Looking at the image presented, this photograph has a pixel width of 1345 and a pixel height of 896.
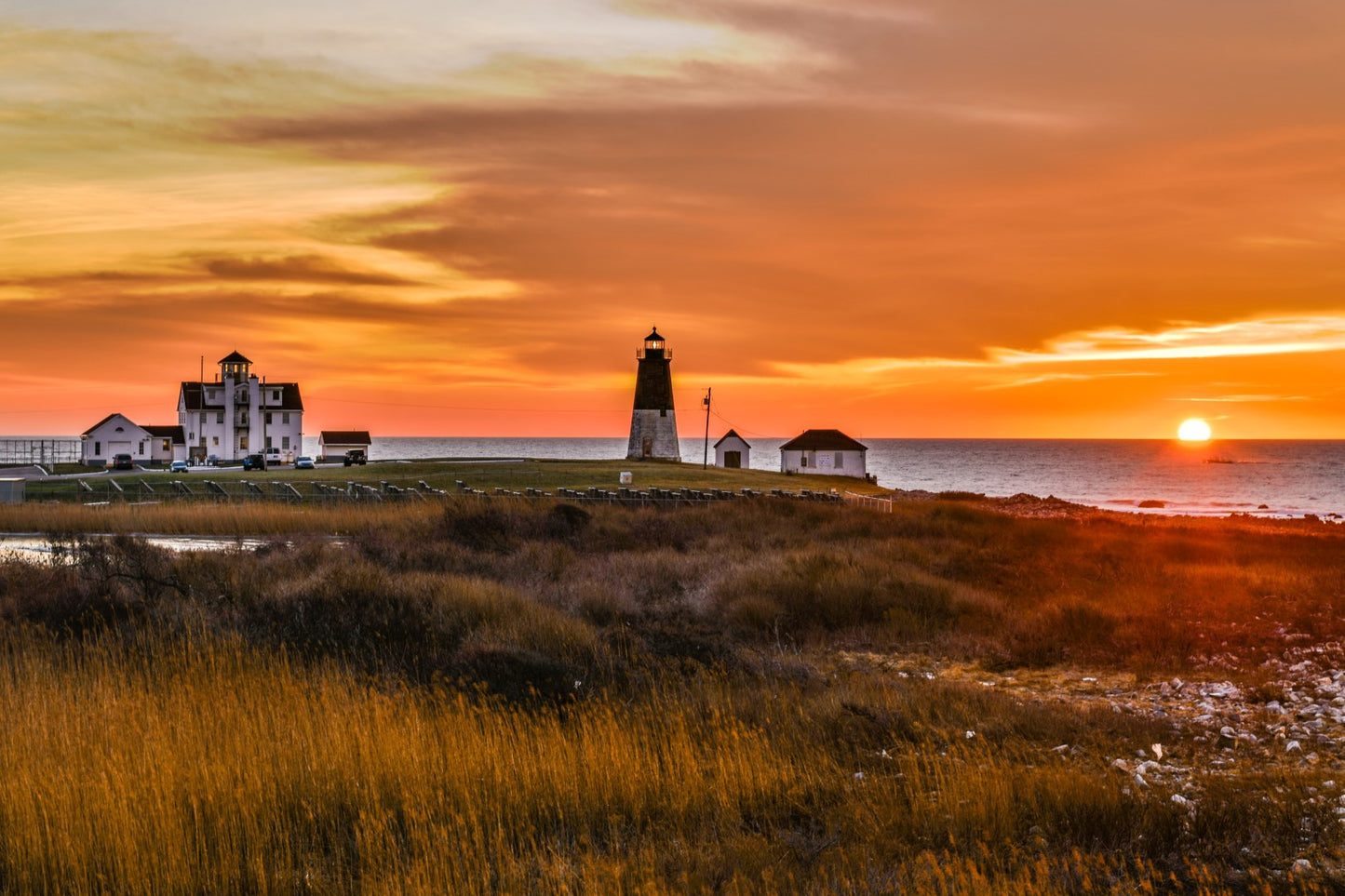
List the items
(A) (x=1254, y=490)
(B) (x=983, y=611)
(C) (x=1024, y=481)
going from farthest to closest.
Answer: (C) (x=1024, y=481) → (A) (x=1254, y=490) → (B) (x=983, y=611)

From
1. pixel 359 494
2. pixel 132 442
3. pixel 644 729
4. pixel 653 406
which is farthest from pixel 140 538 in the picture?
pixel 132 442

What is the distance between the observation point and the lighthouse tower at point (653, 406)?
77.1m

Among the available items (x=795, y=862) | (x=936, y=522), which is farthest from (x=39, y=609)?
(x=936, y=522)

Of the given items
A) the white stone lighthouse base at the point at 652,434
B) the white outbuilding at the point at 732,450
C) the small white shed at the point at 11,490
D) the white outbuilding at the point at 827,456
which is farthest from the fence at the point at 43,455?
the white outbuilding at the point at 827,456

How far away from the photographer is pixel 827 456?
283ft

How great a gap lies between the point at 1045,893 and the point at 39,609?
567 inches

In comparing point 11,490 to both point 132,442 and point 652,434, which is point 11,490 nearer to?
point 652,434

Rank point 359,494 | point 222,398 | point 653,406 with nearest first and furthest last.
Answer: point 359,494
point 653,406
point 222,398

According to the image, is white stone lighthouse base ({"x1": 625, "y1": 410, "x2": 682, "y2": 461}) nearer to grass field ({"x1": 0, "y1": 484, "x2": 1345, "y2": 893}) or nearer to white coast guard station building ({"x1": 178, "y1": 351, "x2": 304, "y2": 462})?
white coast guard station building ({"x1": 178, "y1": 351, "x2": 304, "y2": 462})

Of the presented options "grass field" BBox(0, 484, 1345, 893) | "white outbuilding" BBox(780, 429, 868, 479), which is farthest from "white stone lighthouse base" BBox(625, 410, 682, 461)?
"grass field" BBox(0, 484, 1345, 893)

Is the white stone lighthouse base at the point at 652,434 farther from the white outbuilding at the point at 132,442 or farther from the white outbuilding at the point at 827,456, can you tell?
the white outbuilding at the point at 132,442

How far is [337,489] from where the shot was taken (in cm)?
3978

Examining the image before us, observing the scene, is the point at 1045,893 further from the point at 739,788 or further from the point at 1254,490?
the point at 1254,490

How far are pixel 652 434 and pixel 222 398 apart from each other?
4354 cm
